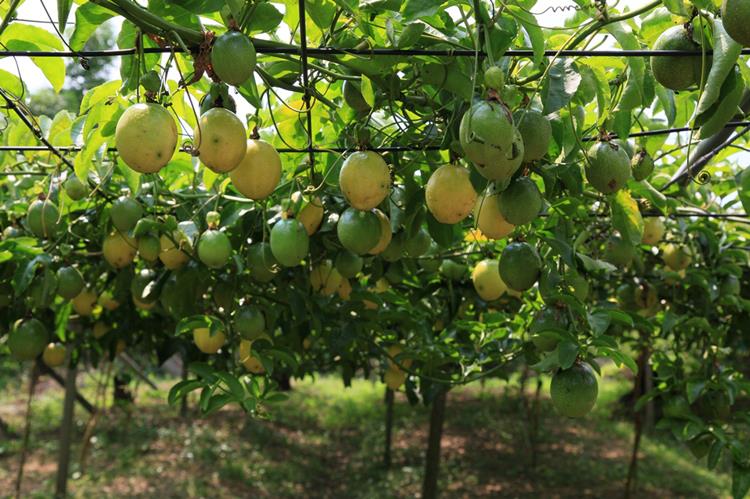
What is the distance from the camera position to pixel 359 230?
146 centimetres

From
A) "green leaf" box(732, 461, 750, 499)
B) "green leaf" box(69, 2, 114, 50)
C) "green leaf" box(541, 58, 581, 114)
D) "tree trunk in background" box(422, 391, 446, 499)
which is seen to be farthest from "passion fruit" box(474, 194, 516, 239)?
"tree trunk in background" box(422, 391, 446, 499)

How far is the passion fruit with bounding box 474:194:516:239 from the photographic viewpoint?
138cm

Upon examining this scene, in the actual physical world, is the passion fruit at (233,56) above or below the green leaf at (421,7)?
below

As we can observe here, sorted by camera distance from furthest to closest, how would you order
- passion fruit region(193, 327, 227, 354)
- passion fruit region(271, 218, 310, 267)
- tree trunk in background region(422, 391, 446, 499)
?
tree trunk in background region(422, 391, 446, 499) → passion fruit region(193, 327, 227, 354) → passion fruit region(271, 218, 310, 267)

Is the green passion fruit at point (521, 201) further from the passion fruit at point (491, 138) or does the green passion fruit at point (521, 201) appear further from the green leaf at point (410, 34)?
the green leaf at point (410, 34)

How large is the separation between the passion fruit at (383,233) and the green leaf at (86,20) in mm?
682

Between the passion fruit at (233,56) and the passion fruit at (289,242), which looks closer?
the passion fruit at (233,56)

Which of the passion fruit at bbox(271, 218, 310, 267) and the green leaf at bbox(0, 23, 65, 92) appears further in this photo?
the passion fruit at bbox(271, 218, 310, 267)

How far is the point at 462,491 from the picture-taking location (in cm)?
632

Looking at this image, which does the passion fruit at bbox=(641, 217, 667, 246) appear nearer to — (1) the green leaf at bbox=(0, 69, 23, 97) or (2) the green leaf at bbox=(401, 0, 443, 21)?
(2) the green leaf at bbox=(401, 0, 443, 21)

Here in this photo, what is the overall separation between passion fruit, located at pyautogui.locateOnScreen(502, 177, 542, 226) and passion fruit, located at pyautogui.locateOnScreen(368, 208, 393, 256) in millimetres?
361

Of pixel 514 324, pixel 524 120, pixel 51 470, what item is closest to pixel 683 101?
pixel 524 120

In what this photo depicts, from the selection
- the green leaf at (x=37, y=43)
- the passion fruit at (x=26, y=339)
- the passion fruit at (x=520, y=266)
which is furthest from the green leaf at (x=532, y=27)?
the passion fruit at (x=26, y=339)

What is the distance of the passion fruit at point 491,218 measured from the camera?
1.38 m
